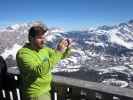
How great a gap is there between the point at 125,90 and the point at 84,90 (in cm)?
68

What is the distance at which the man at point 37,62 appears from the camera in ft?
12.5

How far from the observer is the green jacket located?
3.76 m

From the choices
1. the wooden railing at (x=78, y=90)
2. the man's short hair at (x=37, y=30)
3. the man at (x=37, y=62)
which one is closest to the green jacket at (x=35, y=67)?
the man at (x=37, y=62)

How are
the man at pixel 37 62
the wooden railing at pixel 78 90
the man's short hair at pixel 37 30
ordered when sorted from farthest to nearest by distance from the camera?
1. the man's short hair at pixel 37 30
2. the man at pixel 37 62
3. the wooden railing at pixel 78 90

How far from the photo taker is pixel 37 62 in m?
3.90

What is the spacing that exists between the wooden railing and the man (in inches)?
16.1

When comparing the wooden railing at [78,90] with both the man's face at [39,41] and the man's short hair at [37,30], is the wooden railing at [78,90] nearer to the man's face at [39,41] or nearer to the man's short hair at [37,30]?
the man's face at [39,41]

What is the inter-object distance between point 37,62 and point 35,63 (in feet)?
0.16

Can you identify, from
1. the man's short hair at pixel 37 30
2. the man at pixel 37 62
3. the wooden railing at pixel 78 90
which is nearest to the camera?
the wooden railing at pixel 78 90

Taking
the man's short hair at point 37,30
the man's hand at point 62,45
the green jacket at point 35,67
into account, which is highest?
the man's short hair at point 37,30

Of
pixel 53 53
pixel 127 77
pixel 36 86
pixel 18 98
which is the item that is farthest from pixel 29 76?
pixel 127 77

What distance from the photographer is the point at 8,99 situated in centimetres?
558

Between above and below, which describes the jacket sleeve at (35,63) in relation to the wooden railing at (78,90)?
above

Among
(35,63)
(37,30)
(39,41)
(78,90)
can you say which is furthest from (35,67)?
(78,90)
